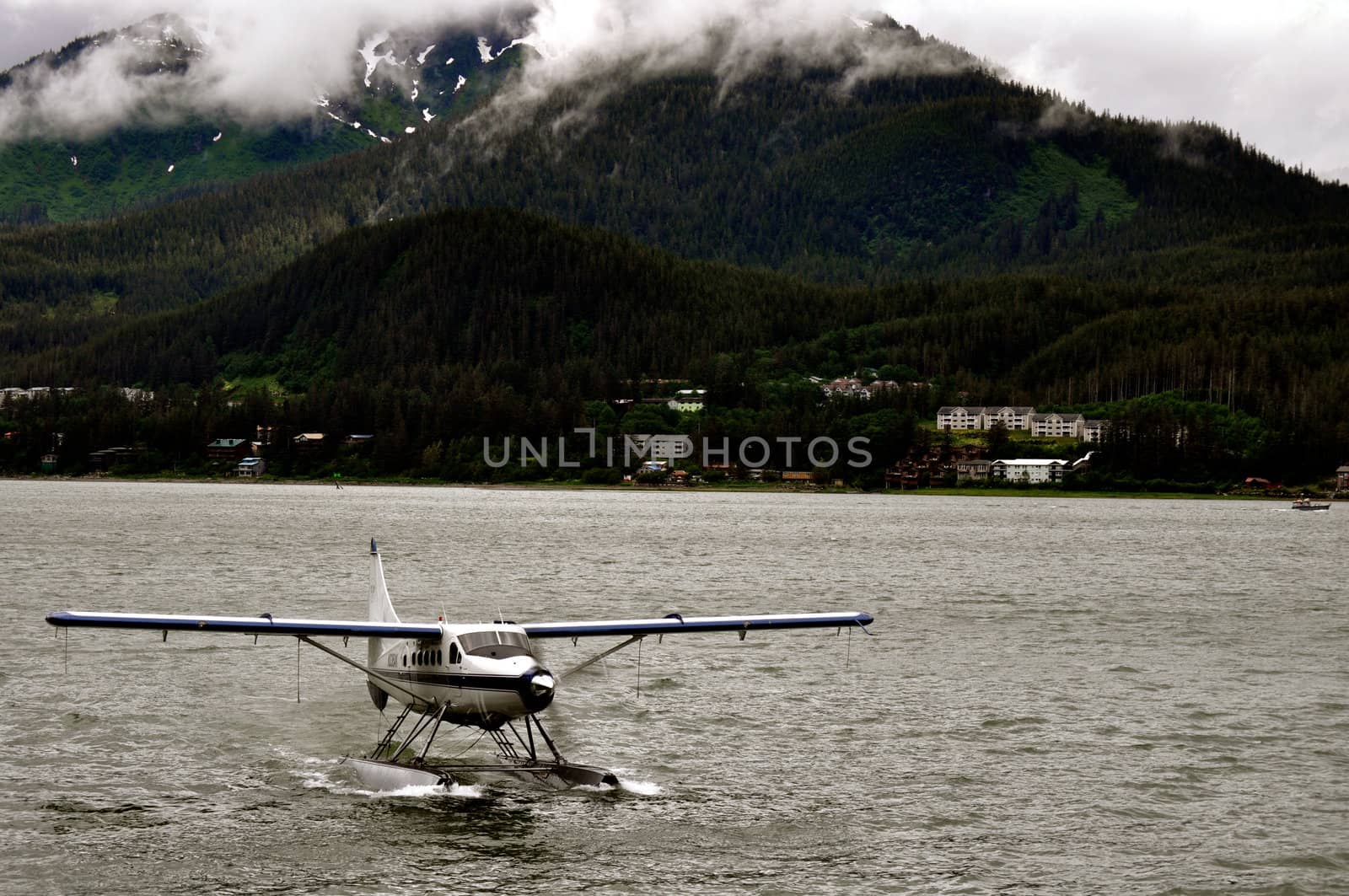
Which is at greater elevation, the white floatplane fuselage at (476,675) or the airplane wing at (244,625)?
the airplane wing at (244,625)

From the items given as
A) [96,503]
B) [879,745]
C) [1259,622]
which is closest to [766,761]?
[879,745]

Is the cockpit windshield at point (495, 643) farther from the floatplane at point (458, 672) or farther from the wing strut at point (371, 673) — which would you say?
the wing strut at point (371, 673)

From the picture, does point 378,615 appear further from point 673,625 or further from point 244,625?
point 673,625

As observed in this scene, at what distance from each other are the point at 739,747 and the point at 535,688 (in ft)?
28.0

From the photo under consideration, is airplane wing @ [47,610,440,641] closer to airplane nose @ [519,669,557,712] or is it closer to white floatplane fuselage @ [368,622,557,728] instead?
white floatplane fuselage @ [368,622,557,728]

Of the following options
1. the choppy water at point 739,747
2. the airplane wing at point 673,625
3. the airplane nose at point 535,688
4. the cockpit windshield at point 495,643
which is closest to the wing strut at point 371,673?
the choppy water at point 739,747

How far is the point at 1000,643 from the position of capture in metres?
51.4

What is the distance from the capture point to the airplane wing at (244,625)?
2688 centimetres

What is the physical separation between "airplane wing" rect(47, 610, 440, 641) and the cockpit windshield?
1.17 meters

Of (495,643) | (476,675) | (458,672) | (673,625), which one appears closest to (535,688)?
(476,675)

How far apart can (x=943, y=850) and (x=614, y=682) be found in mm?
17782

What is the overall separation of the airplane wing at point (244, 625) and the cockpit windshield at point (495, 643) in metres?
1.17

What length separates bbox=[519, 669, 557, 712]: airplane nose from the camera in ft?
83.8

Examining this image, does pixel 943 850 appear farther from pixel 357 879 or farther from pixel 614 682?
pixel 614 682
